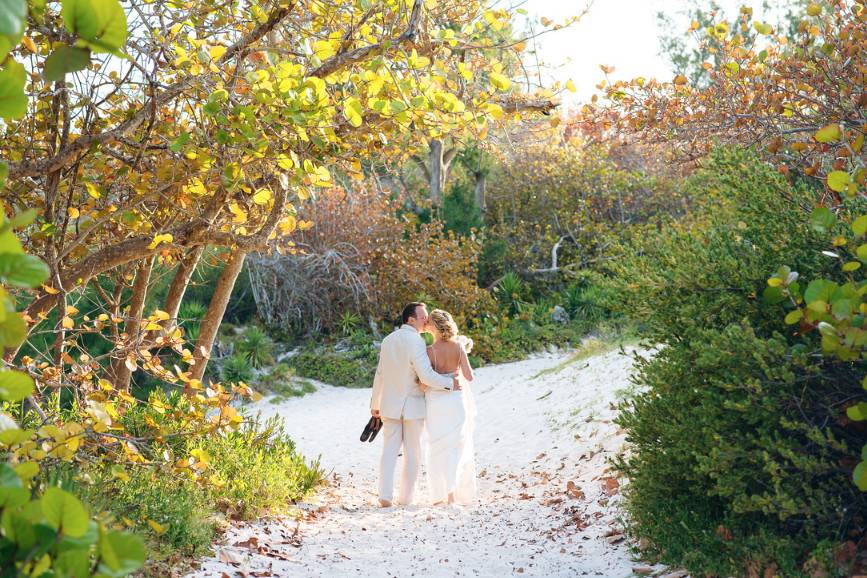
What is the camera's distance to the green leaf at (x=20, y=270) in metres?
1.66

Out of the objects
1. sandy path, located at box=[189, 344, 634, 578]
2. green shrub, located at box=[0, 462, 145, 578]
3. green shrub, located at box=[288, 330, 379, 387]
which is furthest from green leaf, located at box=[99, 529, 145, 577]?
green shrub, located at box=[288, 330, 379, 387]

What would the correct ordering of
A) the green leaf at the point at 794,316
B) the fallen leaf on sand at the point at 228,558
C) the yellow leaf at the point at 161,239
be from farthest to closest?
1. the yellow leaf at the point at 161,239
2. the fallen leaf on sand at the point at 228,558
3. the green leaf at the point at 794,316

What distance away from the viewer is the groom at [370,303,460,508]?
799 centimetres

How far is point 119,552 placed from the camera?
1734mm

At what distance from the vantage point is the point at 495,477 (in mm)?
9758

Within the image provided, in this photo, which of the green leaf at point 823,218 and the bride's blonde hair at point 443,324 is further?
the bride's blonde hair at point 443,324

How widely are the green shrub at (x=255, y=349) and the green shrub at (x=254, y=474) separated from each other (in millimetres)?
7823

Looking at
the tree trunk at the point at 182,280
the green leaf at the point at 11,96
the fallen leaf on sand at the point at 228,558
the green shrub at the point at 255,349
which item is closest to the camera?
the green leaf at the point at 11,96

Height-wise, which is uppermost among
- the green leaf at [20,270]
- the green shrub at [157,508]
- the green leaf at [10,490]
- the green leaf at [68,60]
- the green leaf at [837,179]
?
the green leaf at [68,60]

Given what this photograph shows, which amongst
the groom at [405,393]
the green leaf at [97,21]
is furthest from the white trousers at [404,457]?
the green leaf at [97,21]

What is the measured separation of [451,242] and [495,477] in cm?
875

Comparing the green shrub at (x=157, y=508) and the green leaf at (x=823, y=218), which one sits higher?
the green leaf at (x=823, y=218)

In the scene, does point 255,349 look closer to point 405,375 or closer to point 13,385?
point 405,375

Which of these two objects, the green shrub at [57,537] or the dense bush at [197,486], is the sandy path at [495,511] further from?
the green shrub at [57,537]
